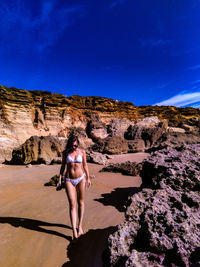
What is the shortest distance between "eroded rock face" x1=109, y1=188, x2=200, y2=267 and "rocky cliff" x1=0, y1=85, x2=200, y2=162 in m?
11.9

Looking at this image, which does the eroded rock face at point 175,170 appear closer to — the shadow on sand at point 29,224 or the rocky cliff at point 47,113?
the shadow on sand at point 29,224

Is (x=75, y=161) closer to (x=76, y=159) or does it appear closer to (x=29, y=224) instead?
(x=76, y=159)

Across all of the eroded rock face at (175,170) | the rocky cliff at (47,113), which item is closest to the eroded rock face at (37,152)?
the rocky cliff at (47,113)

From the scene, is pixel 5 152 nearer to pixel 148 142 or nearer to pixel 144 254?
pixel 148 142

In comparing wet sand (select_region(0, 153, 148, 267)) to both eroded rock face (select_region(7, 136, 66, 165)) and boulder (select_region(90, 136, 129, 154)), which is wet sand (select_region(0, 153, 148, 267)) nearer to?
eroded rock face (select_region(7, 136, 66, 165))

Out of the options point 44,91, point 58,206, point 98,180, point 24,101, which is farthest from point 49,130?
point 58,206

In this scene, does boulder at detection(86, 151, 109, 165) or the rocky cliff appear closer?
boulder at detection(86, 151, 109, 165)

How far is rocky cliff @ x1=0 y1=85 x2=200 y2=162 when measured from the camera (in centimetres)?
1542

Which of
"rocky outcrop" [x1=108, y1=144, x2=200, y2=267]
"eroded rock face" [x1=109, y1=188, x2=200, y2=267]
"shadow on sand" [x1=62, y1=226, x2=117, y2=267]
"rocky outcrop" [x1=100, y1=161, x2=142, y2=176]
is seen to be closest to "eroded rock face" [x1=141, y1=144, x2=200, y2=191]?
"rocky outcrop" [x1=108, y1=144, x2=200, y2=267]

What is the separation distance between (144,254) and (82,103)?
2245 centimetres

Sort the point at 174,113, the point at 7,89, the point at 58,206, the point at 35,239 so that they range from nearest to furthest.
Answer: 1. the point at 35,239
2. the point at 58,206
3. the point at 7,89
4. the point at 174,113

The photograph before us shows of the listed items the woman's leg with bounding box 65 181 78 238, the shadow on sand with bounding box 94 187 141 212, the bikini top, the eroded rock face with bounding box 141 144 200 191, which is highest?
the bikini top

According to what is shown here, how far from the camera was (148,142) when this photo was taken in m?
14.2

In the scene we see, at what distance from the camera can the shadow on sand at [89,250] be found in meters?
1.75
